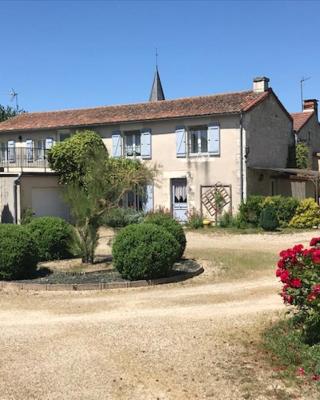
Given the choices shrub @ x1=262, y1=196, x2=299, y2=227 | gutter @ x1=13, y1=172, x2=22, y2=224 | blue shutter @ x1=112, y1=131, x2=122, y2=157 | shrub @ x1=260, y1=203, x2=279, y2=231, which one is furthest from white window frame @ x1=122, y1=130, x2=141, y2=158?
shrub @ x1=260, y1=203, x2=279, y2=231

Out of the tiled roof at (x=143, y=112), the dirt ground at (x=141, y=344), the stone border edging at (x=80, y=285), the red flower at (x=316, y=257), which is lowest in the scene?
the dirt ground at (x=141, y=344)

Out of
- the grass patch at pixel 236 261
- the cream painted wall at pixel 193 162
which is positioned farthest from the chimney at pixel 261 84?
the grass patch at pixel 236 261

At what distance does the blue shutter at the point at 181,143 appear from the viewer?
24.9 m

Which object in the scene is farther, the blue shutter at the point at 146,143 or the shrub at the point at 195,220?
the blue shutter at the point at 146,143

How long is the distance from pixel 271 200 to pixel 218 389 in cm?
1772

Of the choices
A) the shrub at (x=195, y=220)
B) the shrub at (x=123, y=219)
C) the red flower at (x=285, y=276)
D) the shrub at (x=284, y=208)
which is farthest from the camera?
the shrub at (x=195, y=220)

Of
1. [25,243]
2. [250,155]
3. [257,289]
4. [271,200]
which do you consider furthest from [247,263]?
[250,155]

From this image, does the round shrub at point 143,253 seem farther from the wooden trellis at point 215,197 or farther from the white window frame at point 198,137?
the white window frame at point 198,137

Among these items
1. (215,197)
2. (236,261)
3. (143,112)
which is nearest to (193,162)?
(215,197)

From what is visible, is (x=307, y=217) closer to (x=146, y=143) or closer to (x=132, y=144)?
(x=146, y=143)

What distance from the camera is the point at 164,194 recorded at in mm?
25531

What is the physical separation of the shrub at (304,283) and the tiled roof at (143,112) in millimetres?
17498

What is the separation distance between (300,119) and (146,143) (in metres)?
10.8

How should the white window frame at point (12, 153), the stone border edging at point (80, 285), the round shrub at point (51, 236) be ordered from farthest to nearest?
1. the white window frame at point (12, 153)
2. the round shrub at point (51, 236)
3. the stone border edging at point (80, 285)
